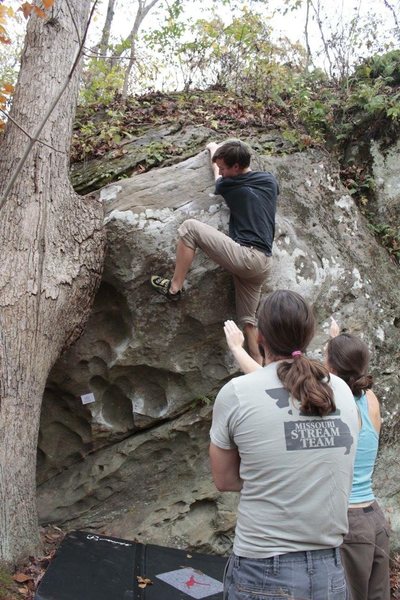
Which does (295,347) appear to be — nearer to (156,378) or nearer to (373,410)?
(373,410)

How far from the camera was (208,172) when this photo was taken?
6.49 metres

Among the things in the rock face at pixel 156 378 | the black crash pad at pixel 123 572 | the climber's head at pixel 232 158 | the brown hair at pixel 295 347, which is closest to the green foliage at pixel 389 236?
the rock face at pixel 156 378

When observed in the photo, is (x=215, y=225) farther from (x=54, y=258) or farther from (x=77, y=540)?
(x=77, y=540)

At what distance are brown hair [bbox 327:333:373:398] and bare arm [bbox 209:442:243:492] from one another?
1.18 m

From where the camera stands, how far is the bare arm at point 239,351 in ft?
9.68

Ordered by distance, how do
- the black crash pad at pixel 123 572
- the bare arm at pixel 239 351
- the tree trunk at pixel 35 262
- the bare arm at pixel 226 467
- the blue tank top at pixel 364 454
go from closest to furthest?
the bare arm at pixel 226 467 < the bare arm at pixel 239 351 < the blue tank top at pixel 364 454 < the black crash pad at pixel 123 572 < the tree trunk at pixel 35 262

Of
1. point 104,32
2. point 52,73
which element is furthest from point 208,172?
point 104,32

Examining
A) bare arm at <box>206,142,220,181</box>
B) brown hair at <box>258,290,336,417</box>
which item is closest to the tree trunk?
bare arm at <box>206,142,220,181</box>

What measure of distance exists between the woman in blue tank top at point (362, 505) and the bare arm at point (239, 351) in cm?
76

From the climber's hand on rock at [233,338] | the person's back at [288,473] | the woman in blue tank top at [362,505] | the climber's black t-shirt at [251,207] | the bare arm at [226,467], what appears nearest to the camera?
the person's back at [288,473]

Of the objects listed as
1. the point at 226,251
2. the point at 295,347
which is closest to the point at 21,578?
the point at 295,347

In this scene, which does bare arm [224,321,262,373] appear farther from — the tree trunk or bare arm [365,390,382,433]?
the tree trunk

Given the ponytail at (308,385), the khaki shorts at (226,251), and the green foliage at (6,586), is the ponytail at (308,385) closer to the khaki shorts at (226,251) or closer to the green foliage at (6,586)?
the green foliage at (6,586)

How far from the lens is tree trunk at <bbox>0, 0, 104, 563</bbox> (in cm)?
474
